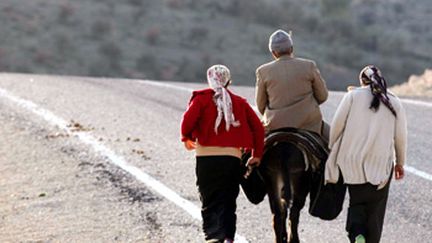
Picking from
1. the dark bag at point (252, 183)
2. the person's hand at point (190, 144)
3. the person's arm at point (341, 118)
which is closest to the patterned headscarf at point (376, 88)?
the person's arm at point (341, 118)

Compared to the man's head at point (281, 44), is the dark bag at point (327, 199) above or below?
below

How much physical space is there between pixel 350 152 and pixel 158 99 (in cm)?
1339

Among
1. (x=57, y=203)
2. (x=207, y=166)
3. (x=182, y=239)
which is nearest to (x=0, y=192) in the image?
(x=57, y=203)

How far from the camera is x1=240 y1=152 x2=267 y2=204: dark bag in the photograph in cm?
927

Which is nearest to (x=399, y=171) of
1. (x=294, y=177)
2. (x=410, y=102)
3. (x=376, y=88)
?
(x=376, y=88)

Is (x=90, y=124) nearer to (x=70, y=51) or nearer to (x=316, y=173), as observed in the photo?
(x=316, y=173)

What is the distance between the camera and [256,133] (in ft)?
29.5

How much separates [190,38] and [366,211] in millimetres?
39964

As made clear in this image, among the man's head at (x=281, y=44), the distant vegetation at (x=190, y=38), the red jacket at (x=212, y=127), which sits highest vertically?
the man's head at (x=281, y=44)

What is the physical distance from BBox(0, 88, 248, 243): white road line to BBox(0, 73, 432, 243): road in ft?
0.05

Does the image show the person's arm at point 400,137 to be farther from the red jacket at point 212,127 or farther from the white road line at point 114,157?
the white road line at point 114,157

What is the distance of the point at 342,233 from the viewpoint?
416 inches

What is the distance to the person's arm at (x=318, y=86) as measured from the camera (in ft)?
30.0

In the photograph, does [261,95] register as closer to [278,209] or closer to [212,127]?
[212,127]
